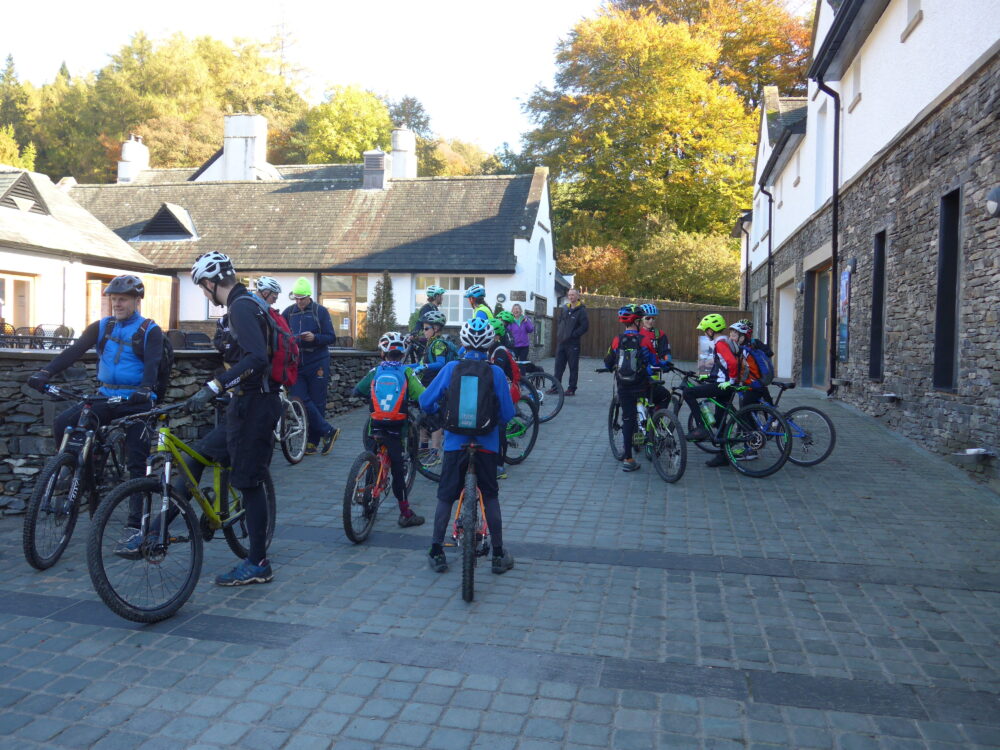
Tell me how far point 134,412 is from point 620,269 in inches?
1308

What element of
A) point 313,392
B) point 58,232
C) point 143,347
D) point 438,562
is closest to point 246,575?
point 438,562

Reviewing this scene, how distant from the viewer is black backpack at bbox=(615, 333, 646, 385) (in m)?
8.23

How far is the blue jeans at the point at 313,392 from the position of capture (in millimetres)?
9125

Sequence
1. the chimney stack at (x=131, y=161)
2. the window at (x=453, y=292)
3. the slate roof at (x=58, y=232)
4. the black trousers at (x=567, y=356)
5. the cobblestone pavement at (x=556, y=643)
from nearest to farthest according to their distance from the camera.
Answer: the cobblestone pavement at (x=556, y=643)
the black trousers at (x=567, y=356)
the slate roof at (x=58, y=232)
the window at (x=453, y=292)
the chimney stack at (x=131, y=161)

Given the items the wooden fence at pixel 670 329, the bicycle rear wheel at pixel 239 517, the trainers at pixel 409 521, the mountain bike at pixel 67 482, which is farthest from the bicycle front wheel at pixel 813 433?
the wooden fence at pixel 670 329

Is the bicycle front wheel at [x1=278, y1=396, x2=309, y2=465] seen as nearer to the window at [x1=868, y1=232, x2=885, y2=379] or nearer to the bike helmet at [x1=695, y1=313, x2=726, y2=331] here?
the bike helmet at [x1=695, y1=313, x2=726, y2=331]

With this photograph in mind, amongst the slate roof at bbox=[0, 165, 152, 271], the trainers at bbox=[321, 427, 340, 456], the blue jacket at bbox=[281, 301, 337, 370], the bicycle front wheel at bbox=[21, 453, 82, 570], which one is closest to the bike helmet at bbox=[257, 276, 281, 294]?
the blue jacket at bbox=[281, 301, 337, 370]

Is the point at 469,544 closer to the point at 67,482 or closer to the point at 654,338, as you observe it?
the point at 67,482

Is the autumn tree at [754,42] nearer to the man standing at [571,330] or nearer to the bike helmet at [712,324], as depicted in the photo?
the man standing at [571,330]

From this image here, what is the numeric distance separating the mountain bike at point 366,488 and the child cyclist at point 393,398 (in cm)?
6

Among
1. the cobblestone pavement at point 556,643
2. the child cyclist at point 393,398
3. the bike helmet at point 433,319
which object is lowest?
the cobblestone pavement at point 556,643

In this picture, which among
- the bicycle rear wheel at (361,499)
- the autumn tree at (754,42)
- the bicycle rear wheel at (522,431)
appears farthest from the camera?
the autumn tree at (754,42)

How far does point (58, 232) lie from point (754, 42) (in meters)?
33.5

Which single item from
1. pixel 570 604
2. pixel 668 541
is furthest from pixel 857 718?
pixel 668 541
